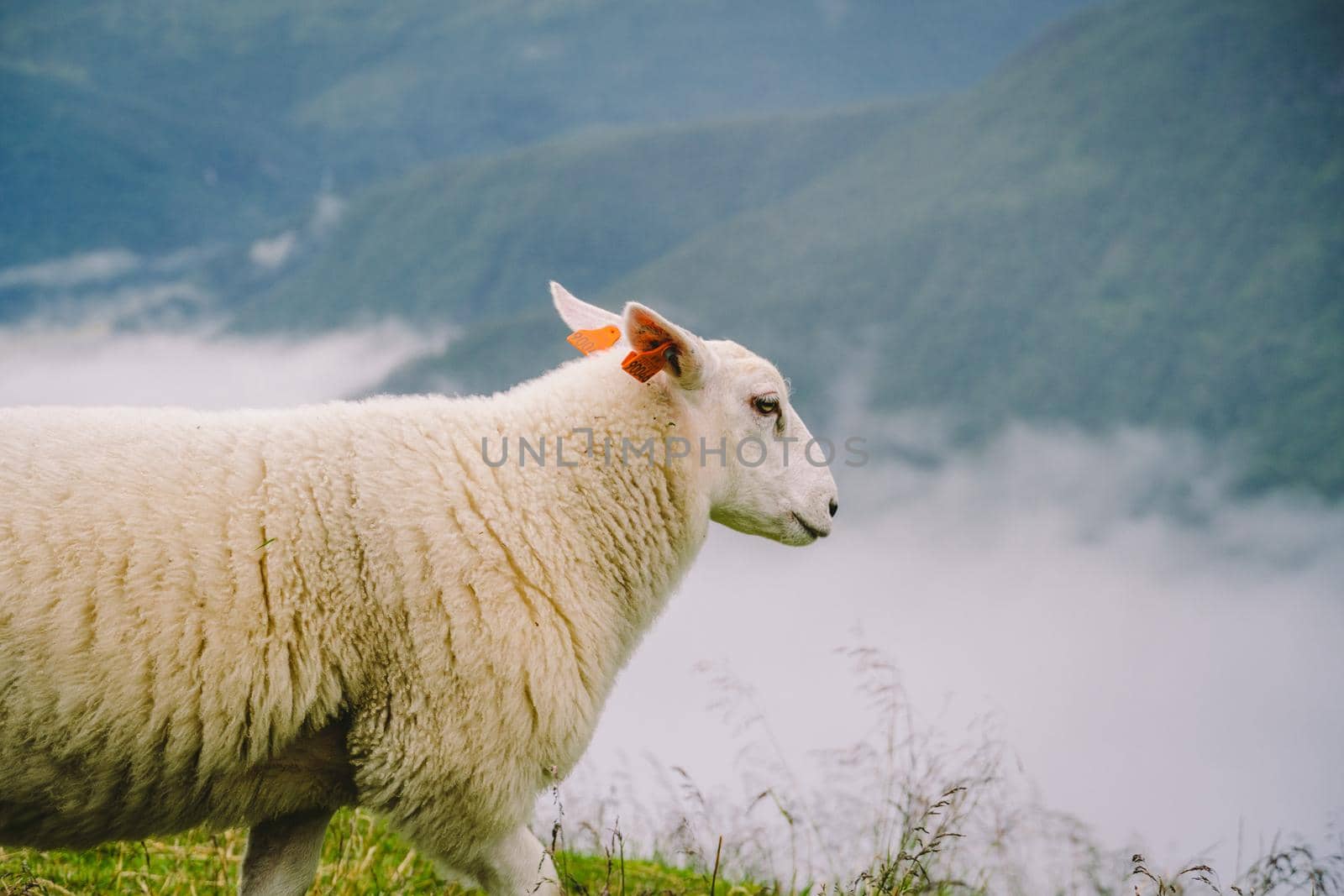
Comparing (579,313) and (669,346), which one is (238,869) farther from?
(669,346)

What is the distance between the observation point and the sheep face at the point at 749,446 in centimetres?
394

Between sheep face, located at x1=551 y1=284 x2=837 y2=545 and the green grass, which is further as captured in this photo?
the green grass

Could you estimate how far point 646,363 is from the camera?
3.76 m

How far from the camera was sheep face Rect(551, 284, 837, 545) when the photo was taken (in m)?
3.94

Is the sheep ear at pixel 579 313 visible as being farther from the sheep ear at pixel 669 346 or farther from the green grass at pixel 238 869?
the green grass at pixel 238 869

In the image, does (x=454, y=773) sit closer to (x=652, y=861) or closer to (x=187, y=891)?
(x=187, y=891)

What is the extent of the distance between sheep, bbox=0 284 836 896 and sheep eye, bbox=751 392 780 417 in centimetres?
2

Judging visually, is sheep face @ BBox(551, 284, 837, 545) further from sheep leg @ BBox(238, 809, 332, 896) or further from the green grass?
sheep leg @ BBox(238, 809, 332, 896)

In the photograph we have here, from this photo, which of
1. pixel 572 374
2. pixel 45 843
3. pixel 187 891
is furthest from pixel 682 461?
pixel 187 891

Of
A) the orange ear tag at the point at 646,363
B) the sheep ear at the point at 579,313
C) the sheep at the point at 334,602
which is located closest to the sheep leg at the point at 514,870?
the sheep at the point at 334,602

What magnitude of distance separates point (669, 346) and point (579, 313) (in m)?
0.78

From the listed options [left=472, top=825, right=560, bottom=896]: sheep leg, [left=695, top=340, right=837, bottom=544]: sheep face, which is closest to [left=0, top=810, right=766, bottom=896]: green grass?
[left=472, top=825, right=560, bottom=896]: sheep leg

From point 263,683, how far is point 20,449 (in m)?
0.98

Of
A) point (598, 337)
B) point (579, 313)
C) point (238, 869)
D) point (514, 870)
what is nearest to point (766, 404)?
point (598, 337)
